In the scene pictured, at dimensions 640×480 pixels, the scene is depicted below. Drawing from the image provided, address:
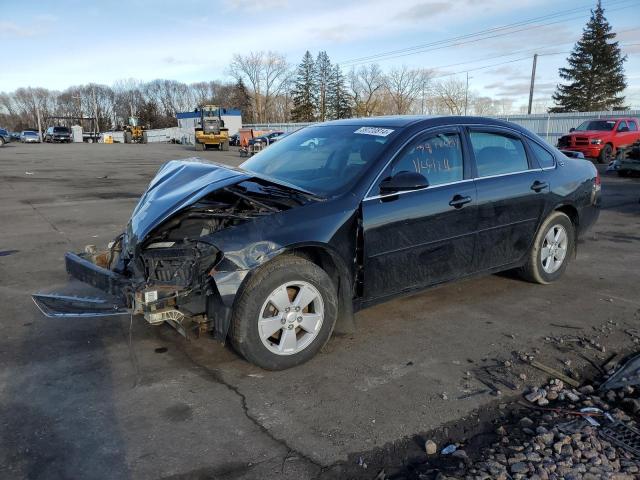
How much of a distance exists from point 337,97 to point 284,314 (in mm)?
76491

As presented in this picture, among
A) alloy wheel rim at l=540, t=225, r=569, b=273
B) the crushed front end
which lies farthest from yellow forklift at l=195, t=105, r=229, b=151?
the crushed front end

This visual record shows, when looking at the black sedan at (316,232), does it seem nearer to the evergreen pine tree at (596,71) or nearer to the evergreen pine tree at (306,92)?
the evergreen pine tree at (596,71)

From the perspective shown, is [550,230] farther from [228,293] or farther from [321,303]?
[228,293]

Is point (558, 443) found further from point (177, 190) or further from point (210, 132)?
point (210, 132)

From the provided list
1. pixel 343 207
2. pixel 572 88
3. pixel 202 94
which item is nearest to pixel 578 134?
pixel 343 207

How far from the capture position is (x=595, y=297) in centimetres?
510

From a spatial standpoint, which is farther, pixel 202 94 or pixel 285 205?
pixel 202 94

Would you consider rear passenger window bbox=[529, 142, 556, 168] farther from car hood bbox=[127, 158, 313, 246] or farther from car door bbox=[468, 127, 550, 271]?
car hood bbox=[127, 158, 313, 246]

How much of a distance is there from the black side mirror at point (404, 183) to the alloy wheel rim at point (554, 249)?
6.93 feet

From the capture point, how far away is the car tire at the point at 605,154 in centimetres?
2172

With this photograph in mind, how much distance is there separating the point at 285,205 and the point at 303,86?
256 feet

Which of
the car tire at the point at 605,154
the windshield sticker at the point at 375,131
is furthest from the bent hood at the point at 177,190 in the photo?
the car tire at the point at 605,154

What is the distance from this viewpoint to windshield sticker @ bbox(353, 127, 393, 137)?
168 inches

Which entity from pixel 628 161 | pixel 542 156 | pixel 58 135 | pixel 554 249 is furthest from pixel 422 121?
pixel 58 135
